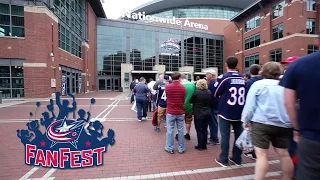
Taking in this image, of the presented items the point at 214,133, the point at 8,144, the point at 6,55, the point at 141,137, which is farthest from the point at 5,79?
the point at 214,133

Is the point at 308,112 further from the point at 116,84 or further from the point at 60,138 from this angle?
the point at 116,84

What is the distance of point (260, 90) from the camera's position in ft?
10.9

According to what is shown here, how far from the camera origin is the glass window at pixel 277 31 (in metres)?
31.4

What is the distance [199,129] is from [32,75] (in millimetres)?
19641

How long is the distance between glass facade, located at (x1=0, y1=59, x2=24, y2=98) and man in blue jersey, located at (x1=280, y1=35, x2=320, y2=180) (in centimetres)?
2285

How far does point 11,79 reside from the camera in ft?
65.0

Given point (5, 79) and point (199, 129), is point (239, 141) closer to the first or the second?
point (199, 129)

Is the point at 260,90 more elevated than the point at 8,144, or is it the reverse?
the point at 260,90

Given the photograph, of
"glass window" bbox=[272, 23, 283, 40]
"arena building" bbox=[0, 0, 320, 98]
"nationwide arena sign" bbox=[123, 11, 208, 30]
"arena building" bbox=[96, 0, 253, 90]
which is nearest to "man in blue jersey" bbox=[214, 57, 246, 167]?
"arena building" bbox=[0, 0, 320, 98]

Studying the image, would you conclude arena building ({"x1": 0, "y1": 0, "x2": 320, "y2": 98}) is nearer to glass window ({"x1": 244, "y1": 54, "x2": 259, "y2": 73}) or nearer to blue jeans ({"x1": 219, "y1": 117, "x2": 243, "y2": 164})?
glass window ({"x1": 244, "y1": 54, "x2": 259, "y2": 73})

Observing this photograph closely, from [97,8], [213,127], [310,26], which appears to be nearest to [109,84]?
[97,8]

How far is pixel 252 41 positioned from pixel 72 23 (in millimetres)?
29567

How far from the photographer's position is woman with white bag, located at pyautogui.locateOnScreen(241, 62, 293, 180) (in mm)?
3154

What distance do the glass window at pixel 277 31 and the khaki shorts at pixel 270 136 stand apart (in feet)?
108
